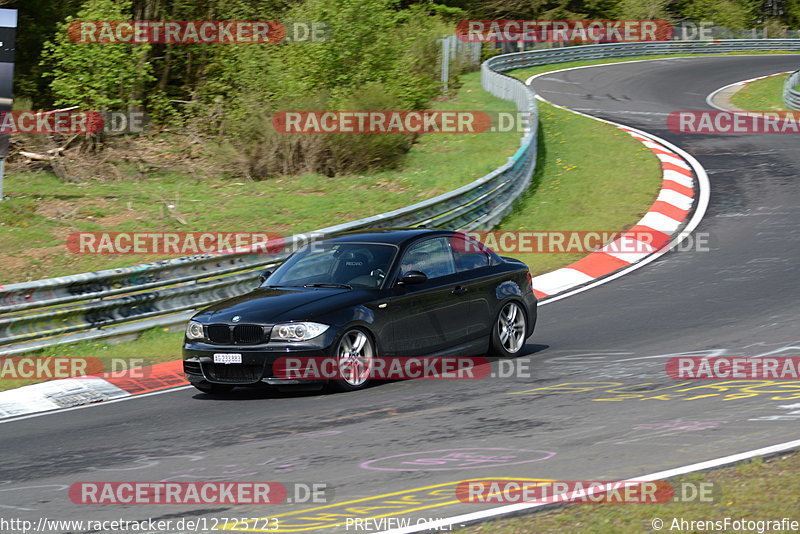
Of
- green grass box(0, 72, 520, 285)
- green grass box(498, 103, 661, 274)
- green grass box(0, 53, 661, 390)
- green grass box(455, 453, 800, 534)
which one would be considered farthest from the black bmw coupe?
green grass box(0, 72, 520, 285)

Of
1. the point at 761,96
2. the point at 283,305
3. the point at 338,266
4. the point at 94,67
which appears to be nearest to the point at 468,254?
the point at 338,266

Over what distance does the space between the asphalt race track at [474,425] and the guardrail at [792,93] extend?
770 inches

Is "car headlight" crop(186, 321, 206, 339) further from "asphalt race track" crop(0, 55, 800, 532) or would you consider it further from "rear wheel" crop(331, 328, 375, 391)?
"rear wheel" crop(331, 328, 375, 391)

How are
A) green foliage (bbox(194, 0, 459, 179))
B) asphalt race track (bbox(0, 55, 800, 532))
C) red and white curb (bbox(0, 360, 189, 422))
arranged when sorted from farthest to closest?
green foliage (bbox(194, 0, 459, 179)), red and white curb (bbox(0, 360, 189, 422)), asphalt race track (bbox(0, 55, 800, 532))

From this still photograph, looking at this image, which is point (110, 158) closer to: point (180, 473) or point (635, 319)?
point (635, 319)

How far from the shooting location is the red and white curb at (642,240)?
578 inches

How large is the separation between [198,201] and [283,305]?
10.1 m

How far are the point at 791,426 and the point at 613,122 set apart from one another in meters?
22.5

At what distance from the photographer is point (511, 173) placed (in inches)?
731

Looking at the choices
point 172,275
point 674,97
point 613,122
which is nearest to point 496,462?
point 172,275

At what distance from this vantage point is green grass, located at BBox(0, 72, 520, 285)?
14664mm

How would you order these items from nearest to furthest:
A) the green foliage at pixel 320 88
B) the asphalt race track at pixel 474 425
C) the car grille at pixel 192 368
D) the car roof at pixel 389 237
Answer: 1. the asphalt race track at pixel 474 425
2. the car grille at pixel 192 368
3. the car roof at pixel 389 237
4. the green foliage at pixel 320 88

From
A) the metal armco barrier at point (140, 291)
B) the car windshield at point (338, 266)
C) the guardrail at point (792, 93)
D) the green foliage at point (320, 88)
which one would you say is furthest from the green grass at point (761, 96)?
the car windshield at point (338, 266)

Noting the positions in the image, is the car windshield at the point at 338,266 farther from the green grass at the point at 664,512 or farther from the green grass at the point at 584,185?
the green grass at the point at 584,185
